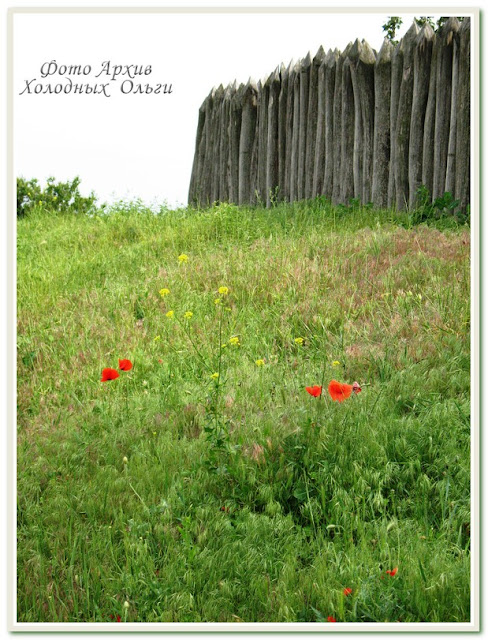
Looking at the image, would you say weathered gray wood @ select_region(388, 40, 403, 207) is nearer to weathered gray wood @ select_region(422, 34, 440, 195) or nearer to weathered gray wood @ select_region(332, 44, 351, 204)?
→ weathered gray wood @ select_region(422, 34, 440, 195)

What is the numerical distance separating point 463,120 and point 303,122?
11.7 feet

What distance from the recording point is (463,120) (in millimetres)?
8750

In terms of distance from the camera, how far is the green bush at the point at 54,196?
14.6 metres

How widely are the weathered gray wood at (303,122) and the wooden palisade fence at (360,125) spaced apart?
2 cm

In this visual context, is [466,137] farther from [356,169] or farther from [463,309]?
[463,309]

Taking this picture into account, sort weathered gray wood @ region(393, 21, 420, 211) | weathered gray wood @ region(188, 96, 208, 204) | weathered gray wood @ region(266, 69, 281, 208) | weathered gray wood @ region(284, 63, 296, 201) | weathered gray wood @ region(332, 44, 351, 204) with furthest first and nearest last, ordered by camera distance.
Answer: weathered gray wood @ region(188, 96, 208, 204), weathered gray wood @ region(266, 69, 281, 208), weathered gray wood @ region(284, 63, 296, 201), weathered gray wood @ region(332, 44, 351, 204), weathered gray wood @ region(393, 21, 420, 211)

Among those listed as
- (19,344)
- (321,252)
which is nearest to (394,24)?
(321,252)

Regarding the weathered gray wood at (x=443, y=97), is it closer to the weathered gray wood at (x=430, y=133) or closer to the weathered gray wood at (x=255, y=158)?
the weathered gray wood at (x=430, y=133)

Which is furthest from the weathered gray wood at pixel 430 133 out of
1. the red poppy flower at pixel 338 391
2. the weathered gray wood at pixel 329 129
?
the red poppy flower at pixel 338 391

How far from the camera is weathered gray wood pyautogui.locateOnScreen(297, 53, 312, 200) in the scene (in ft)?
37.6

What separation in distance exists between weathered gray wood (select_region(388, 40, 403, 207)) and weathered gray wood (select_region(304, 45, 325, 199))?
A: 1.85 metres

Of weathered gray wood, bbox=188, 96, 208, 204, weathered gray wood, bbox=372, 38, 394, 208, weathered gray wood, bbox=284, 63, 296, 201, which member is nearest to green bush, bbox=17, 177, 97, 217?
weathered gray wood, bbox=188, 96, 208, 204

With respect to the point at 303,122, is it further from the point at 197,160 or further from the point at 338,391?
the point at 338,391

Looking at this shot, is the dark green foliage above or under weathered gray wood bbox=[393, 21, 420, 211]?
under
